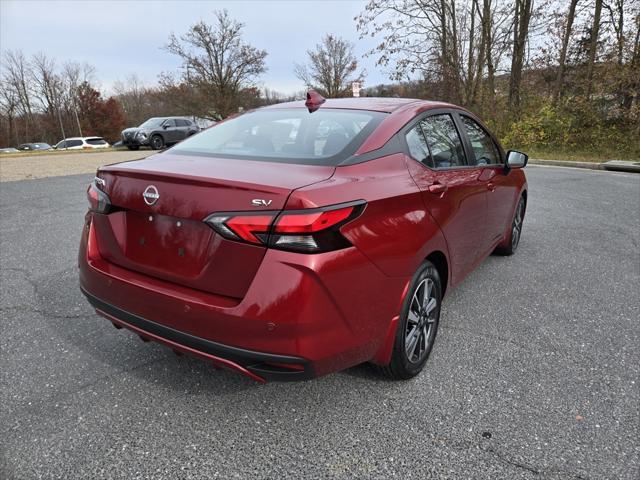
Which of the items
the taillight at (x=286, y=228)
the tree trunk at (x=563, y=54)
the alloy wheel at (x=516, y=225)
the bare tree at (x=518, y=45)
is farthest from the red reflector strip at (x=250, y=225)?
the bare tree at (x=518, y=45)

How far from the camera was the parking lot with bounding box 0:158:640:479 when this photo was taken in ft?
6.22

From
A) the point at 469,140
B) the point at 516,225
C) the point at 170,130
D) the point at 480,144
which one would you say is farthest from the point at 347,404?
the point at 170,130

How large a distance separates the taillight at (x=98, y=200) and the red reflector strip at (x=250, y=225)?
0.82 meters

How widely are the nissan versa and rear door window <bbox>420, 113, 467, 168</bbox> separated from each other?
46 mm

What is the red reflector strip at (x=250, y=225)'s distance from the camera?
1707 mm

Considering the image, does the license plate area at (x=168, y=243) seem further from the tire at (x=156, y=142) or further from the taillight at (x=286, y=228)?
the tire at (x=156, y=142)

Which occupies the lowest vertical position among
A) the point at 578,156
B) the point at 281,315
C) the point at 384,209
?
the point at 578,156

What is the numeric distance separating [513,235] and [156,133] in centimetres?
1916

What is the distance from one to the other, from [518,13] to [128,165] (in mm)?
21248

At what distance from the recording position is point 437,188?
2.51 meters

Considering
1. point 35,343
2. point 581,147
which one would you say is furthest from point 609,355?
point 581,147

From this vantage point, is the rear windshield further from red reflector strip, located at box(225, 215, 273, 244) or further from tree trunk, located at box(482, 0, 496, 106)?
tree trunk, located at box(482, 0, 496, 106)

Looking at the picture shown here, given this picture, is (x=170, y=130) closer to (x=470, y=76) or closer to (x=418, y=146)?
(x=470, y=76)

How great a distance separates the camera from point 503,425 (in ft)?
6.97
